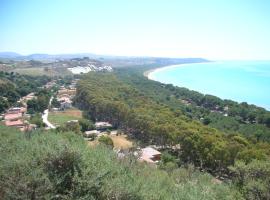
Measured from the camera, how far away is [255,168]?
1834cm

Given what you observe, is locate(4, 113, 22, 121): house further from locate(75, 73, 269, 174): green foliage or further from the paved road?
locate(75, 73, 269, 174): green foliage

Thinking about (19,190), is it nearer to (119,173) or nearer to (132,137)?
(119,173)

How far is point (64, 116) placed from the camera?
55.8 metres

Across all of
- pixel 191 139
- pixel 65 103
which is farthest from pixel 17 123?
pixel 191 139

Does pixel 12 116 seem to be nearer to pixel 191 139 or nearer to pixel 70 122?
pixel 70 122

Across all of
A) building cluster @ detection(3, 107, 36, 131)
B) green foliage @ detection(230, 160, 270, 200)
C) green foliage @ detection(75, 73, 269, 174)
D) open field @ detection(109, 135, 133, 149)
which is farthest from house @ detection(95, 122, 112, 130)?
green foliage @ detection(230, 160, 270, 200)

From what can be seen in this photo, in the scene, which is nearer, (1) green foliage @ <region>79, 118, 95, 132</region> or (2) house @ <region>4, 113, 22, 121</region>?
(1) green foliage @ <region>79, 118, 95, 132</region>

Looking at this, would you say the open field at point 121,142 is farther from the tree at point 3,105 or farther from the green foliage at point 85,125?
the tree at point 3,105

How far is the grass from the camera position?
Result: 51.4 metres

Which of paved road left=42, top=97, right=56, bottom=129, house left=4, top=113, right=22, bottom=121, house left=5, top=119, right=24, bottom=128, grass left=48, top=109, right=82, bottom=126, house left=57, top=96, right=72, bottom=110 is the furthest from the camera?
house left=57, top=96, right=72, bottom=110

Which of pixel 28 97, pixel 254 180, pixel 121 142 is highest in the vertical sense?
pixel 254 180

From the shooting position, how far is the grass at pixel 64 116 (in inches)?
2023

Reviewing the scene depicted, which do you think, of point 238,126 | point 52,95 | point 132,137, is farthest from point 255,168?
point 52,95

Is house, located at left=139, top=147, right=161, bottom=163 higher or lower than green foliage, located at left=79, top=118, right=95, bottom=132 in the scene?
higher
